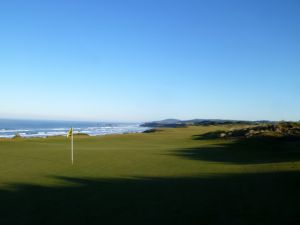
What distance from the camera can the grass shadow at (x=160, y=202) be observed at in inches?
319

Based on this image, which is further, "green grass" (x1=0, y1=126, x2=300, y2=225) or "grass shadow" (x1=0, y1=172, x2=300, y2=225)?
"green grass" (x1=0, y1=126, x2=300, y2=225)

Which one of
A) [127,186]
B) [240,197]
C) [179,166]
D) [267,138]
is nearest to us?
[240,197]

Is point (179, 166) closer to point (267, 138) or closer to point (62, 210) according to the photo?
point (62, 210)

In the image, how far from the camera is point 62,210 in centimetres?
897

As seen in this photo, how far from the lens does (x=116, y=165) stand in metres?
17.9

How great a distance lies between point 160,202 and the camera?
962 cm

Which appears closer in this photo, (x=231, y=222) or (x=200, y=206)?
(x=231, y=222)

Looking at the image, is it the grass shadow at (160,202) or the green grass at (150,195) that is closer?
the grass shadow at (160,202)

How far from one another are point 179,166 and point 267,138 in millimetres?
18636

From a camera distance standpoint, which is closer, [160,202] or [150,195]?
[160,202]

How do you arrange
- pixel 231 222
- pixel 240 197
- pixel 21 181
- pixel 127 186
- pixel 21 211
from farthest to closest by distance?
pixel 21 181, pixel 127 186, pixel 240 197, pixel 21 211, pixel 231 222

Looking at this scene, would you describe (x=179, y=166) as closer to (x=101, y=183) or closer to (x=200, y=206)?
(x=101, y=183)

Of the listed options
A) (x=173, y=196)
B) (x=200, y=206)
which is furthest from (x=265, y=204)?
(x=173, y=196)

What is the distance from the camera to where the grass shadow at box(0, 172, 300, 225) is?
809 cm
